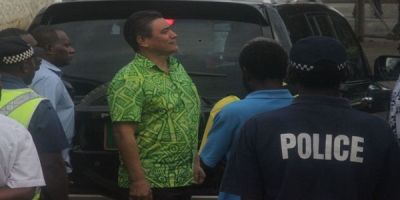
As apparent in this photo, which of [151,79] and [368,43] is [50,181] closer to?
[151,79]

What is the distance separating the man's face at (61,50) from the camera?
5523 millimetres

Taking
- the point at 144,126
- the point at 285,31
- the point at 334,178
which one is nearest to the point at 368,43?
the point at 285,31

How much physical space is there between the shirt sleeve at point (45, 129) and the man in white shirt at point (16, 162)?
21.7 inches

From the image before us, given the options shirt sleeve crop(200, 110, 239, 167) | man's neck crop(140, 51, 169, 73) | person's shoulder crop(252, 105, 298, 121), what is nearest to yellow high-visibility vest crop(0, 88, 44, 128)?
shirt sleeve crop(200, 110, 239, 167)

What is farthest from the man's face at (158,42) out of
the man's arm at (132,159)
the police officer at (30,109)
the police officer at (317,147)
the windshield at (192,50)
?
the police officer at (317,147)

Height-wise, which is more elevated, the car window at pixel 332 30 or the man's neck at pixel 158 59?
the man's neck at pixel 158 59

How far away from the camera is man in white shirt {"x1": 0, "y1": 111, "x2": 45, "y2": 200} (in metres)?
3.35

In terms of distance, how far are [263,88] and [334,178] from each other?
0.92m

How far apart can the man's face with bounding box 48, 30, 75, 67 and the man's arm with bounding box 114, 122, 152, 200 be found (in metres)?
1.06

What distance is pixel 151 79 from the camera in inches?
185

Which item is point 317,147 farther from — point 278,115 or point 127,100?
point 127,100

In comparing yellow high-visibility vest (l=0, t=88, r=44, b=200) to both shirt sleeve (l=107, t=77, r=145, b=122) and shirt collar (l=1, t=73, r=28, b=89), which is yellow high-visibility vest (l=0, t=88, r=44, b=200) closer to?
shirt collar (l=1, t=73, r=28, b=89)

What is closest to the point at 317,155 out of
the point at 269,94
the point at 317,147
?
the point at 317,147

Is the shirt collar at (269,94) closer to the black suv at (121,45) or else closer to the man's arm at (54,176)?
the man's arm at (54,176)
